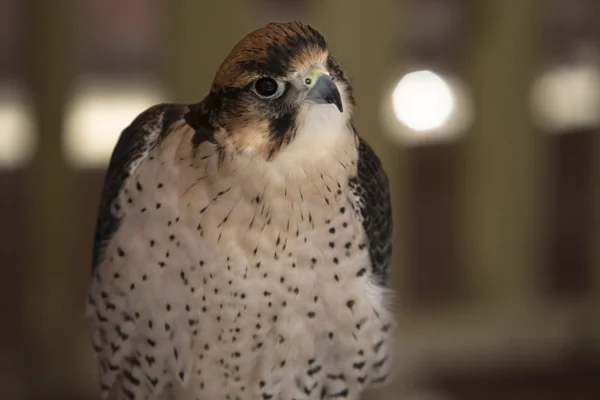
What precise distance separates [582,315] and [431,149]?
2.38ft

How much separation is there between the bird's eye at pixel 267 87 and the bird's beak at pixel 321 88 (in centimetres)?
2

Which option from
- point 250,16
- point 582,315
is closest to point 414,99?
point 250,16

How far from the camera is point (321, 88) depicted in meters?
0.57

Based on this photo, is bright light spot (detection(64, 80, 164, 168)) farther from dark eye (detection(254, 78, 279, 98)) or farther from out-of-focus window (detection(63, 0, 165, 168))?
dark eye (detection(254, 78, 279, 98))

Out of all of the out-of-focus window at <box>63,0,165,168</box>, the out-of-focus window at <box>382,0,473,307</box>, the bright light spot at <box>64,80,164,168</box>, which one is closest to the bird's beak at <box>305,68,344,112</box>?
the bright light spot at <box>64,80,164,168</box>

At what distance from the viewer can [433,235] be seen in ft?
8.13

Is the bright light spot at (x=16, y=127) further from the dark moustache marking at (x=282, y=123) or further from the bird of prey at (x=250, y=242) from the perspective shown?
the dark moustache marking at (x=282, y=123)

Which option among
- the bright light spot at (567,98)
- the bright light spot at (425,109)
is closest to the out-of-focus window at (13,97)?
the bright light spot at (425,109)

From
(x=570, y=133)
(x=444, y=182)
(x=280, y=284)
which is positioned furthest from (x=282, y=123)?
(x=570, y=133)

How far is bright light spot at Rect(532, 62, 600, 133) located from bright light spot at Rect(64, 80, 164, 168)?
1196 mm

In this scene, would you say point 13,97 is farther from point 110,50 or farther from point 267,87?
point 267,87

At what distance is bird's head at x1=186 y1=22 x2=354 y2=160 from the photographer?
562 millimetres

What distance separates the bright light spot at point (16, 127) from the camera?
211cm

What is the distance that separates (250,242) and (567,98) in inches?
77.8
